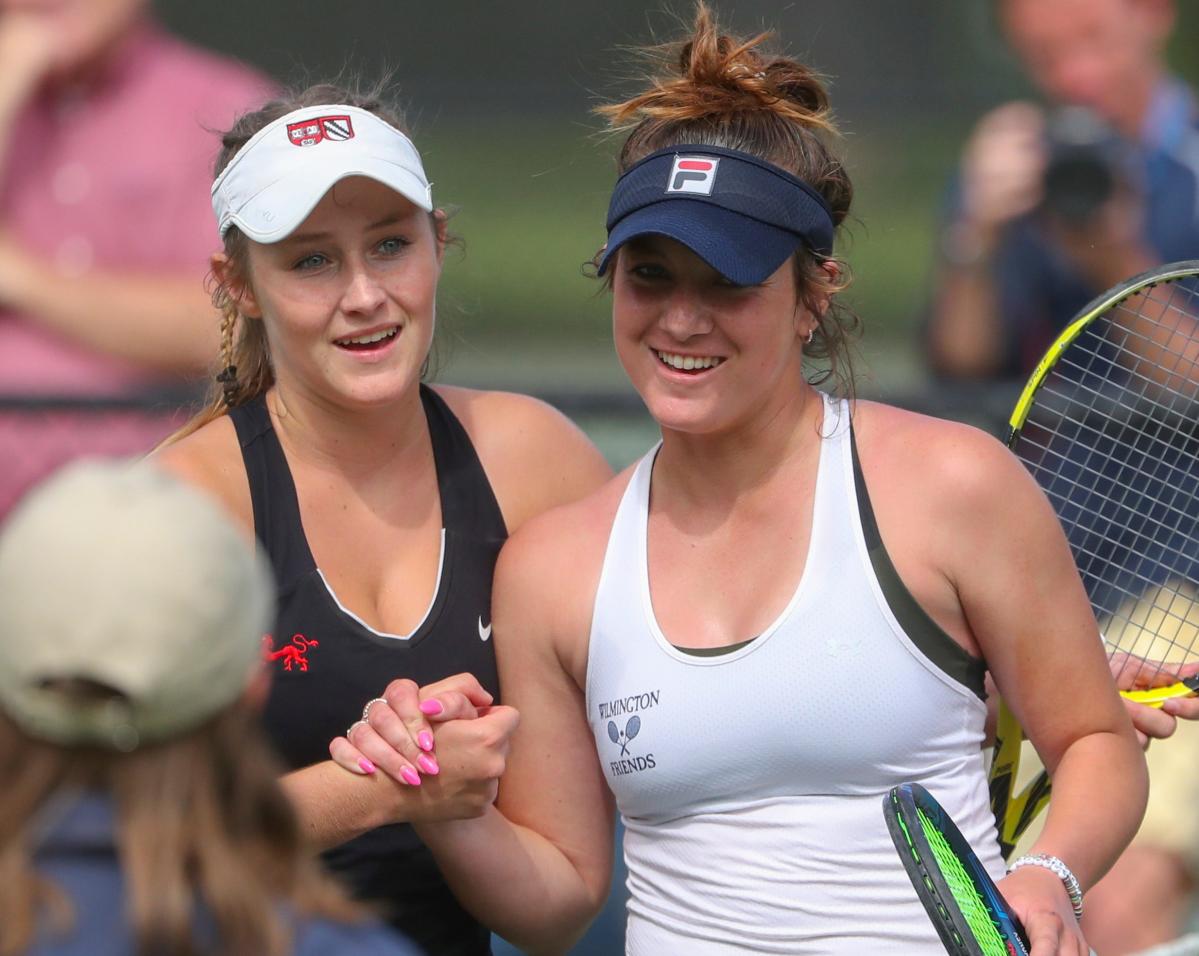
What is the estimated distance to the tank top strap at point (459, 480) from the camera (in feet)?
8.45

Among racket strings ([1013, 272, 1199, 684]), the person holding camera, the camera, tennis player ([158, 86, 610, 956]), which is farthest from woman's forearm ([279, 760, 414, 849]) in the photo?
the camera

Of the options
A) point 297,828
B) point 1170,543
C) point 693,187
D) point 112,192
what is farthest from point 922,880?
point 112,192

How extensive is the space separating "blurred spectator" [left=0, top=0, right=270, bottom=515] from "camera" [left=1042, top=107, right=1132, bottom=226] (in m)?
2.11

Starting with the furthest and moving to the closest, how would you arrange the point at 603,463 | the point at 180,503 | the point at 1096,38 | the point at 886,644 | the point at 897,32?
the point at 897,32
the point at 1096,38
the point at 603,463
the point at 886,644
the point at 180,503

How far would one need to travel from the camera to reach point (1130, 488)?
9.36ft

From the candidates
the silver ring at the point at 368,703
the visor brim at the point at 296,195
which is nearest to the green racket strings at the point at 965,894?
the silver ring at the point at 368,703

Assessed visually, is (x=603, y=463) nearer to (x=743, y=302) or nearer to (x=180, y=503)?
→ (x=743, y=302)

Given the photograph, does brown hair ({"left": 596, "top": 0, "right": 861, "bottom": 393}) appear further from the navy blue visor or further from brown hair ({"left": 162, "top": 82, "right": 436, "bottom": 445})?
brown hair ({"left": 162, "top": 82, "right": 436, "bottom": 445})

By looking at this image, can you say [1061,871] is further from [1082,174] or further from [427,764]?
[1082,174]

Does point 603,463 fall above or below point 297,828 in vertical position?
above

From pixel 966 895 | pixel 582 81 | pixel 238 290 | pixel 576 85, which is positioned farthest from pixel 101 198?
pixel 582 81

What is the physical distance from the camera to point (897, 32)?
10781 millimetres

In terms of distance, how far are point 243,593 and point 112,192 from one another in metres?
3.42

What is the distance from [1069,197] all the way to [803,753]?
304 cm
